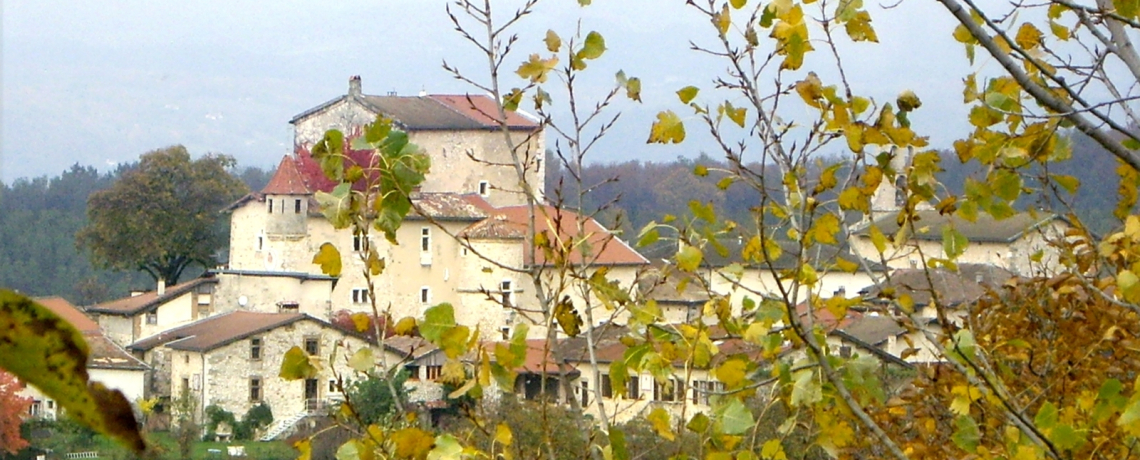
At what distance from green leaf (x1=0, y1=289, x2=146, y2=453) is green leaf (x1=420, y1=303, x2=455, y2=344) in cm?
161

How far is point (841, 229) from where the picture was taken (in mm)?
2258

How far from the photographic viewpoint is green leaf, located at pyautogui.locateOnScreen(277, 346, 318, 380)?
2.06 meters

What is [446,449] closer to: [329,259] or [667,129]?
[329,259]

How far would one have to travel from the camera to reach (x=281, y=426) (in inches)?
826

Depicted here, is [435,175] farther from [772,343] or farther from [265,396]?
[772,343]

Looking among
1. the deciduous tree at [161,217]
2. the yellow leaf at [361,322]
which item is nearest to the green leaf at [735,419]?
the yellow leaf at [361,322]

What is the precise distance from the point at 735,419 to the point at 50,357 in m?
1.77

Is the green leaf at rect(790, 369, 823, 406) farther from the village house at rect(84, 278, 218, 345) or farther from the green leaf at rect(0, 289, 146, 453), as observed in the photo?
the village house at rect(84, 278, 218, 345)

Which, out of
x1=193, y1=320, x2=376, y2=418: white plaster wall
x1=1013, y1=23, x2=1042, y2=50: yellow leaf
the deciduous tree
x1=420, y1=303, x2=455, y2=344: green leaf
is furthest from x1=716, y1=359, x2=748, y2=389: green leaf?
the deciduous tree

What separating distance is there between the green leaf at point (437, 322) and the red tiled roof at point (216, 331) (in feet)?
62.6

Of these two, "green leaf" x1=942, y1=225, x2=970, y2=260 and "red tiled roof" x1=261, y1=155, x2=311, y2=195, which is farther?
"red tiled roof" x1=261, y1=155, x2=311, y2=195

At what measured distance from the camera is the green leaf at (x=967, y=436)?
6.77 ft

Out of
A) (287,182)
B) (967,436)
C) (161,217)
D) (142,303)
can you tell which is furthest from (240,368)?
(967,436)

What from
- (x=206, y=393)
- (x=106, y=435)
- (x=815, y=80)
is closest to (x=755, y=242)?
(x=815, y=80)
